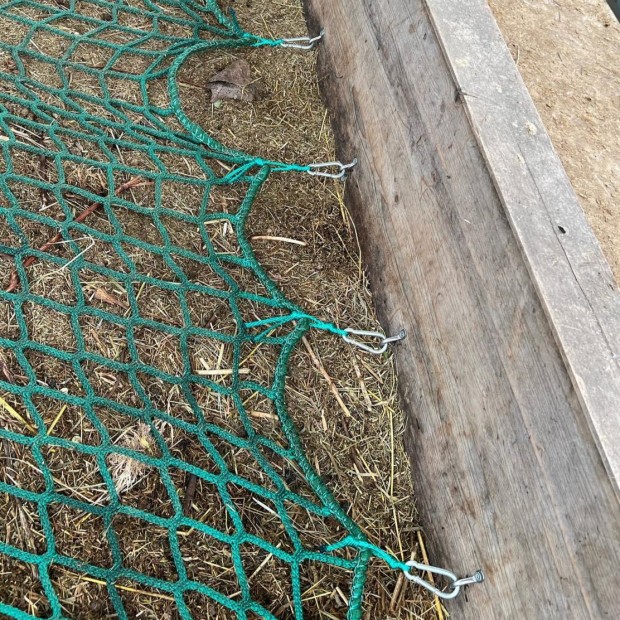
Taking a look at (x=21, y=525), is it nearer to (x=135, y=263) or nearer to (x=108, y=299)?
(x=108, y=299)

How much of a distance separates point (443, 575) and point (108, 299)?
1.01 m

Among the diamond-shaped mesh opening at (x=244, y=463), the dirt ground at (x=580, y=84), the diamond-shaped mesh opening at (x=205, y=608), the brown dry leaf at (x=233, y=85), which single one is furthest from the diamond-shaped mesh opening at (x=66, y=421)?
the dirt ground at (x=580, y=84)

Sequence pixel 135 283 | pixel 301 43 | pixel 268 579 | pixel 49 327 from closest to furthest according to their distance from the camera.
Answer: pixel 268 579 → pixel 49 327 → pixel 135 283 → pixel 301 43

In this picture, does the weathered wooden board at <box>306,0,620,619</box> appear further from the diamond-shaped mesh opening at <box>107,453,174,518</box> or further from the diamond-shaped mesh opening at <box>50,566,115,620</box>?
the diamond-shaped mesh opening at <box>50,566,115,620</box>

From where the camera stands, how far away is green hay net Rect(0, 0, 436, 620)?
4.84 ft

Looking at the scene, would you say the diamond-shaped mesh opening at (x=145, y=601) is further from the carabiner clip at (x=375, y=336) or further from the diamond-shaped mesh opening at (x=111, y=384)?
the carabiner clip at (x=375, y=336)

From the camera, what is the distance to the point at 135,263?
1864 mm

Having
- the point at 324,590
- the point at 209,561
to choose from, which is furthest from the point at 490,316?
the point at 209,561

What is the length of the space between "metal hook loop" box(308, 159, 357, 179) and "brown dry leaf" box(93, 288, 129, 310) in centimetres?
73

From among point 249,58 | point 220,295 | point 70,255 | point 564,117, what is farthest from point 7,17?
point 564,117

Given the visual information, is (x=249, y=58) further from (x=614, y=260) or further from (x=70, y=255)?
(x=614, y=260)

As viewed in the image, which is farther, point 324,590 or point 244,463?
point 244,463

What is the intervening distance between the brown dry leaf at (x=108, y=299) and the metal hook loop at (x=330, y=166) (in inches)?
28.7

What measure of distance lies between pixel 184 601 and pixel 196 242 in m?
0.94
